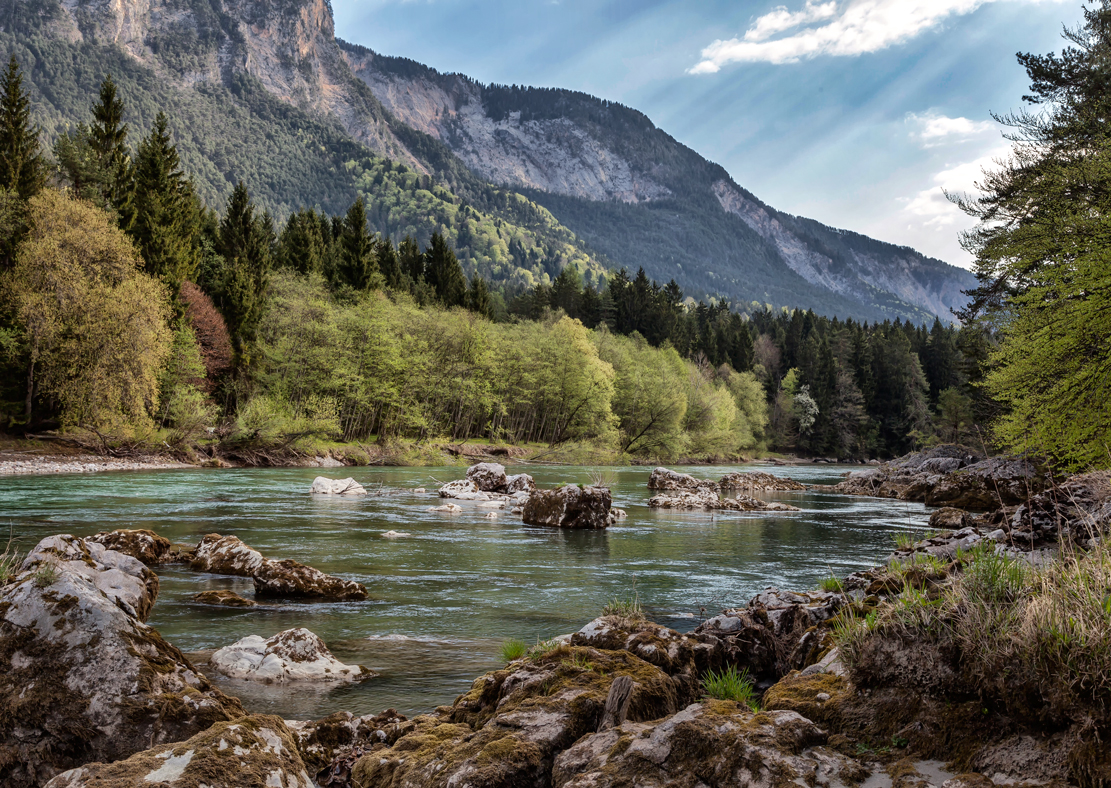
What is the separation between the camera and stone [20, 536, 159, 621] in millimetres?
6699

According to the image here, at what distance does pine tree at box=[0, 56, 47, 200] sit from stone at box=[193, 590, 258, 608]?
122 ft

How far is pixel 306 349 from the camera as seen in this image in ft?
172

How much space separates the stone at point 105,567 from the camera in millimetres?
6699

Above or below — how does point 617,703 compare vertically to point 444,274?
below

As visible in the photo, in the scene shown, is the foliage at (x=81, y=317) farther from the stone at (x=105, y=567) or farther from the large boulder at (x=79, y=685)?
the large boulder at (x=79, y=685)

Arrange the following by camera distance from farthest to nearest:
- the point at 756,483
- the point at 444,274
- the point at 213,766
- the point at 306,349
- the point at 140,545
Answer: the point at 444,274, the point at 306,349, the point at 756,483, the point at 140,545, the point at 213,766

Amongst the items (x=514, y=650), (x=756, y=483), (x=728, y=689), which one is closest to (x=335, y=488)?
(x=514, y=650)

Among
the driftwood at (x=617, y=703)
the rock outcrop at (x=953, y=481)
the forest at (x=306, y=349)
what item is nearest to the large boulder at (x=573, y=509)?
the rock outcrop at (x=953, y=481)

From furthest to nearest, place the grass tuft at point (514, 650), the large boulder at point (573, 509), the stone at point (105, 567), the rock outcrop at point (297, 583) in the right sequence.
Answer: the large boulder at point (573, 509), the rock outcrop at point (297, 583), the grass tuft at point (514, 650), the stone at point (105, 567)

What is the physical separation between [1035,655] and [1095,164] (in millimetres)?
17376

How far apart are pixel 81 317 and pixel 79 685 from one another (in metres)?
35.9

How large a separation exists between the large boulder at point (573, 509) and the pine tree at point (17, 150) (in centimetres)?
3511

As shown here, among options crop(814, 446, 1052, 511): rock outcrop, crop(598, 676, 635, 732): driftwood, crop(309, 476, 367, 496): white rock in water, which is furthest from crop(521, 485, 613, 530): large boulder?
crop(598, 676, 635, 732): driftwood

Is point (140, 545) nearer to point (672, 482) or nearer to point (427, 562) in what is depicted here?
point (427, 562)
